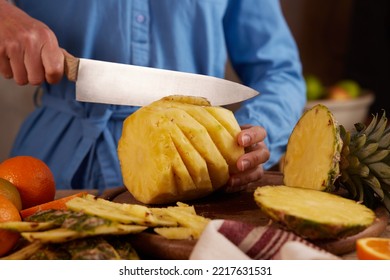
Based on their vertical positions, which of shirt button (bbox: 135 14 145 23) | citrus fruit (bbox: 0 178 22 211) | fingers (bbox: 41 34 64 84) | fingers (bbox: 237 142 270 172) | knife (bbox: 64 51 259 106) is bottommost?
citrus fruit (bbox: 0 178 22 211)

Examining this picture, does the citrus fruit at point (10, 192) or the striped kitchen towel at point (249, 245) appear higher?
the striped kitchen towel at point (249, 245)

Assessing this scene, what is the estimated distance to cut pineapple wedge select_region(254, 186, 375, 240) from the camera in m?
1.13

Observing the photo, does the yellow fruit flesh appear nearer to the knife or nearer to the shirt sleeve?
the knife

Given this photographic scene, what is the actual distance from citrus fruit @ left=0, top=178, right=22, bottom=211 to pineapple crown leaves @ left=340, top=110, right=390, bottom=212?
2.49ft

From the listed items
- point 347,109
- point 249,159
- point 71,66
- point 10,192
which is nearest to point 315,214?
point 249,159

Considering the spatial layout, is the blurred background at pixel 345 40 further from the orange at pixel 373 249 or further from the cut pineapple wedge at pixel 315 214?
the orange at pixel 373 249

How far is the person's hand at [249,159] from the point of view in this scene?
1.51 metres

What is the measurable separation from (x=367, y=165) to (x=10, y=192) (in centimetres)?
83

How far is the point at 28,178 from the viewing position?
142 centimetres

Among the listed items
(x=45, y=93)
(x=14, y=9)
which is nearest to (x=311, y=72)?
(x=45, y=93)

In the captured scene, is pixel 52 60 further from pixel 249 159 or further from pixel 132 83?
pixel 249 159

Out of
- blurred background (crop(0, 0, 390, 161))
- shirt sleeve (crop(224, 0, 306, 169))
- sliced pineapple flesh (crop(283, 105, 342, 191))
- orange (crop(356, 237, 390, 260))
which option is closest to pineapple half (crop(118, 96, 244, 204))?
sliced pineapple flesh (crop(283, 105, 342, 191))

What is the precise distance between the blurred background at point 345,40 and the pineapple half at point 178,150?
3.16 m

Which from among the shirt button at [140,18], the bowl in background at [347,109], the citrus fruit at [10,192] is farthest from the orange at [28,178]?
the bowl in background at [347,109]
